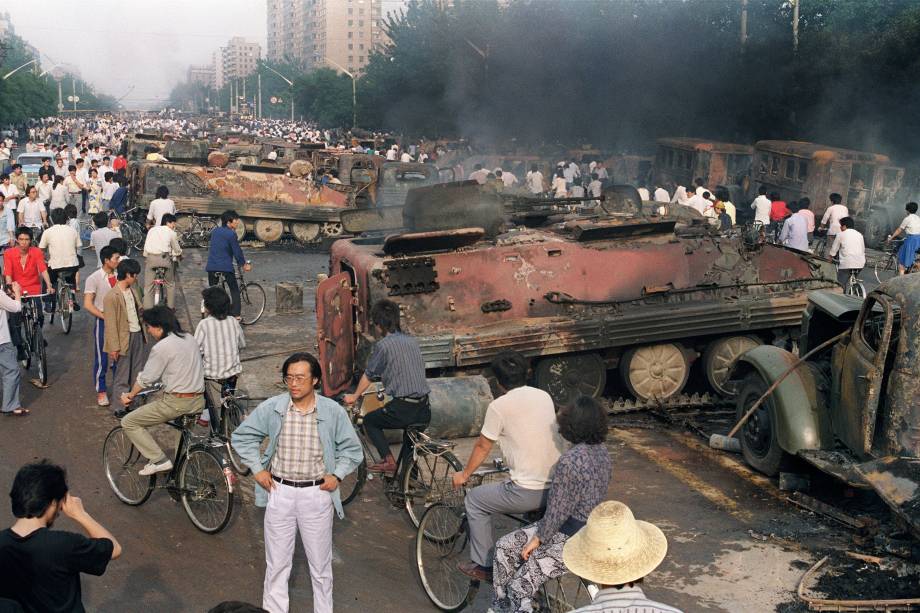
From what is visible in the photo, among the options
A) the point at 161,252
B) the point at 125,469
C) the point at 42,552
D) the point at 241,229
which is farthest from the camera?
the point at 241,229

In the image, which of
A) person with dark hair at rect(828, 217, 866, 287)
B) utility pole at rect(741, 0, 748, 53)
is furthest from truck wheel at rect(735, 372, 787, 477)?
utility pole at rect(741, 0, 748, 53)

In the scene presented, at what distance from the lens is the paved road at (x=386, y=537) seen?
7383 millimetres

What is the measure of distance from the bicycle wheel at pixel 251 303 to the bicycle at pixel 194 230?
754cm

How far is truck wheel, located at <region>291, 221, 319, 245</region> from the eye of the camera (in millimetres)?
27031

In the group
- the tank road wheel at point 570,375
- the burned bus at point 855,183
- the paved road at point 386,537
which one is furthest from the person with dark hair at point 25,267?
the burned bus at point 855,183

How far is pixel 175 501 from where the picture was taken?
29.5 feet

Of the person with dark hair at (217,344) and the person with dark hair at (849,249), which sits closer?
the person with dark hair at (217,344)

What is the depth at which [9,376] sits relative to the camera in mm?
11273

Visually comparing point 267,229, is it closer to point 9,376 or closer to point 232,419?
point 9,376

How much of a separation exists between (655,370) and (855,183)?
1899 cm

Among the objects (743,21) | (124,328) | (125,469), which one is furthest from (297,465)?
(743,21)

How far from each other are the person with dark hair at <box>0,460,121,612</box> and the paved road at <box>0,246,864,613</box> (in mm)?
2488

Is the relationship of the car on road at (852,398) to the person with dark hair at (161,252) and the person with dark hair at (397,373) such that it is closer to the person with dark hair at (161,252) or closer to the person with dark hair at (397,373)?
the person with dark hair at (397,373)

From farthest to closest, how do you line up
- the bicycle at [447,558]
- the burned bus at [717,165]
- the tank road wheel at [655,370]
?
the burned bus at [717,165], the tank road wheel at [655,370], the bicycle at [447,558]
